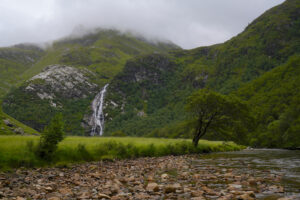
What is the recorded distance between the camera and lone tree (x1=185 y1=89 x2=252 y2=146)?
147 feet

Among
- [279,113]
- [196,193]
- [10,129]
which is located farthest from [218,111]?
[279,113]

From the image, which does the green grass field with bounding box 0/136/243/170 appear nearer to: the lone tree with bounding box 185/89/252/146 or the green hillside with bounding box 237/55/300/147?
the lone tree with bounding box 185/89/252/146

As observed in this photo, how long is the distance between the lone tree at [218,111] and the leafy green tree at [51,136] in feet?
92.1

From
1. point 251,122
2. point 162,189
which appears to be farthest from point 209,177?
point 251,122

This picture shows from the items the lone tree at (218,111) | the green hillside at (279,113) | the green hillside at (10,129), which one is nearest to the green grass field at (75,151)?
the lone tree at (218,111)

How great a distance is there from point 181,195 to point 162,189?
1813 millimetres

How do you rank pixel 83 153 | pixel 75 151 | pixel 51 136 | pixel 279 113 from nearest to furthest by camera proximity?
1. pixel 51 136
2. pixel 75 151
3. pixel 83 153
4. pixel 279 113

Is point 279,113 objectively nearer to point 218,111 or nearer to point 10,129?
point 218,111

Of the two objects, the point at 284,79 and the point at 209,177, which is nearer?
the point at 209,177

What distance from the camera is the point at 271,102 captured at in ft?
553

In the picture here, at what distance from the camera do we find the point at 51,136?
2598cm

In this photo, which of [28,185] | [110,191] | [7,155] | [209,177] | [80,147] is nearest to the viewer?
[110,191]

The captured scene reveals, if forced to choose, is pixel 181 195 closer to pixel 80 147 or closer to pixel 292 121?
pixel 80 147

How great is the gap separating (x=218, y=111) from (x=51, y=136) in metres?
31.9
